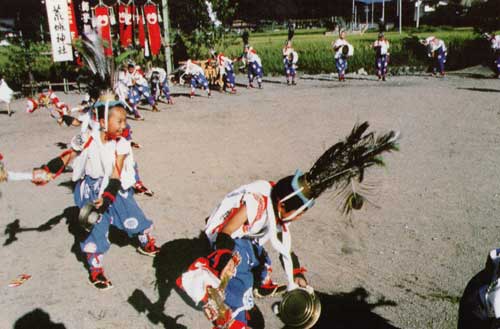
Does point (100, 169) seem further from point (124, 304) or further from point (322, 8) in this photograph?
point (322, 8)

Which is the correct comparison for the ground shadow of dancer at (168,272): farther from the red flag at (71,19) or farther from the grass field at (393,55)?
the grass field at (393,55)

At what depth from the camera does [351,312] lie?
4223 millimetres

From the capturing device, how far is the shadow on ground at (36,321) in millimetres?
4195

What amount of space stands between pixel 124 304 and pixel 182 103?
13.1 m

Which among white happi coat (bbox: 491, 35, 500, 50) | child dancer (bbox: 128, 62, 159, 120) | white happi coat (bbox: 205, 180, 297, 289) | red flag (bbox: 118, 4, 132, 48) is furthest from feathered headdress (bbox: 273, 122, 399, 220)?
white happi coat (bbox: 491, 35, 500, 50)

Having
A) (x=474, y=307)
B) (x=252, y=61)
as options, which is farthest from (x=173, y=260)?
(x=252, y=61)

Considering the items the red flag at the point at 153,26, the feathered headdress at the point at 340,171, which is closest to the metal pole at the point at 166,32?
the red flag at the point at 153,26

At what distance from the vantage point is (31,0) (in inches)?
1216

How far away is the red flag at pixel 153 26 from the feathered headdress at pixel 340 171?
1620 centimetres

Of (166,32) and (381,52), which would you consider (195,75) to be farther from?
(381,52)

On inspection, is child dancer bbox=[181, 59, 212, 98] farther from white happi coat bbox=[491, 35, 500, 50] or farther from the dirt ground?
white happi coat bbox=[491, 35, 500, 50]

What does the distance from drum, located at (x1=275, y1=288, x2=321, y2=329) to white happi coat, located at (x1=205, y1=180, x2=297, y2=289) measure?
0.42ft

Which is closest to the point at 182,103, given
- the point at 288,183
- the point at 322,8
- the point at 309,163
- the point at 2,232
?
the point at 309,163

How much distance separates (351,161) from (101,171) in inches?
97.6
